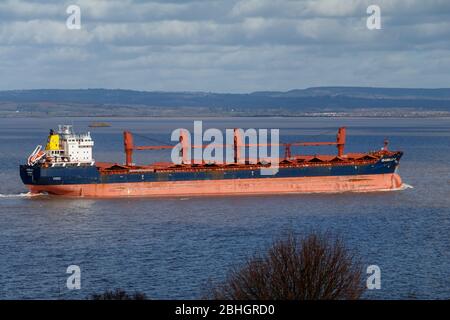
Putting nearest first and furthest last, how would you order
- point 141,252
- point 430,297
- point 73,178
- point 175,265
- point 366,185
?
point 430,297 < point 175,265 < point 141,252 < point 73,178 < point 366,185

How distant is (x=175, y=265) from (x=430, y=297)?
9.31 metres

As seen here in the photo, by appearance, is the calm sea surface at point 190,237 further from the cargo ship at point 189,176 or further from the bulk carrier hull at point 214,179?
the cargo ship at point 189,176

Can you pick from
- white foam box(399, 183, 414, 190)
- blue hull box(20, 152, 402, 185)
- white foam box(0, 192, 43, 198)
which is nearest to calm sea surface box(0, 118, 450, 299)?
white foam box(0, 192, 43, 198)

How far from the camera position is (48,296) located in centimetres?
2920

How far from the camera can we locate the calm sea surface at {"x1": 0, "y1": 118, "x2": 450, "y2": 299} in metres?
30.9

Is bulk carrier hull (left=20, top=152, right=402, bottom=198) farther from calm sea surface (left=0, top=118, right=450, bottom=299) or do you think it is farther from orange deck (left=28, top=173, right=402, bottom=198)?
calm sea surface (left=0, top=118, right=450, bottom=299)

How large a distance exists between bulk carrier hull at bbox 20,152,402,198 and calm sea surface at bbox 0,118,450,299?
166cm

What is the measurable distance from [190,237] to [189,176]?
18152 millimetres

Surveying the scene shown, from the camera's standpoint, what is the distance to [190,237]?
39.9 metres

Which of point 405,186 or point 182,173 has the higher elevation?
point 182,173

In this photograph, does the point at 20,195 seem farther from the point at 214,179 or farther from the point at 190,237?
the point at 190,237

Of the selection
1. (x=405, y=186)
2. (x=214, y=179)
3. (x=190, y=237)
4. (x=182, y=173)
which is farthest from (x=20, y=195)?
(x=405, y=186)
